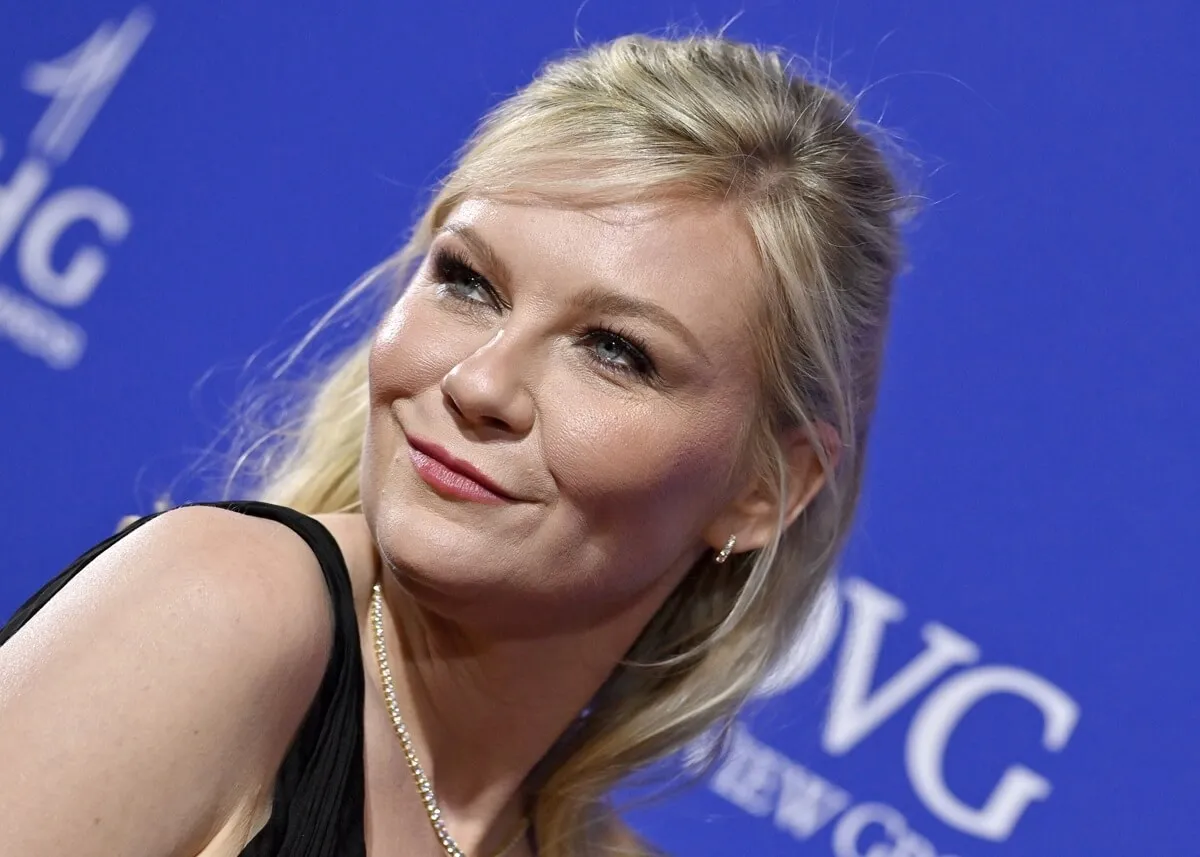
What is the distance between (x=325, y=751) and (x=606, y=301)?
0.44 meters

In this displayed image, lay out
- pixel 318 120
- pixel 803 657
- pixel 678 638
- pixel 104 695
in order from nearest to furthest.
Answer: pixel 104 695, pixel 678 638, pixel 803 657, pixel 318 120

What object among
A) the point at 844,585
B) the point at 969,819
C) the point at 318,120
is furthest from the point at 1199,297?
the point at 318,120

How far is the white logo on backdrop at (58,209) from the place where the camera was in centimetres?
215

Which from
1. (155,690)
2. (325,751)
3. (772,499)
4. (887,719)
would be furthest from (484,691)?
(887,719)

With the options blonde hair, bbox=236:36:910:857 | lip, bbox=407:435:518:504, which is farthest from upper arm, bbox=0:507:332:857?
blonde hair, bbox=236:36:910:857

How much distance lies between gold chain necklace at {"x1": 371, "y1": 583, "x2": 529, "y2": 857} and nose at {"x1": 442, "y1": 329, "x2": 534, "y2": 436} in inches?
10.0

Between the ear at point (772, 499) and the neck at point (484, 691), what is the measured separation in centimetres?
9

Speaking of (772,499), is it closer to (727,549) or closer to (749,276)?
(727,549)

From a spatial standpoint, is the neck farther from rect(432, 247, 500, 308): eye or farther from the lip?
rect(432, 247, 500, 308): eye

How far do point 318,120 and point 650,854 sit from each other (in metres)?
1.09

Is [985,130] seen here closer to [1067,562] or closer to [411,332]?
[1067,562]

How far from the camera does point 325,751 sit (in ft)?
4.15

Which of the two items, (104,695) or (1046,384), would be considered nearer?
(104,695)

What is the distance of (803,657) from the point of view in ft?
6.15
